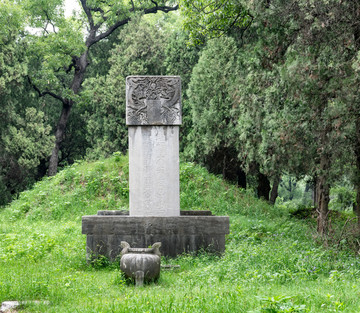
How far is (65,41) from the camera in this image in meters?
22.1

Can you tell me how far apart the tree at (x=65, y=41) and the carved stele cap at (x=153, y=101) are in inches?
543

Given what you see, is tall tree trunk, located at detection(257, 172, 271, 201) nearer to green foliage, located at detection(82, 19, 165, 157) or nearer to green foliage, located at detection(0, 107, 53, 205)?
green foliage, located at detection(82, 19, 165, 157)

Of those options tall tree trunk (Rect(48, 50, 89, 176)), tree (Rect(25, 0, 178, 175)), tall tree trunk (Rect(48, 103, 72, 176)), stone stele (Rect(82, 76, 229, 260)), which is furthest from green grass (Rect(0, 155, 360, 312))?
tree (Rect(25, 0, 178, 175))

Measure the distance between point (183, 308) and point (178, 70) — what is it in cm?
1726

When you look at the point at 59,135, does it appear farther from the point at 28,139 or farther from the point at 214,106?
the point at 214,106

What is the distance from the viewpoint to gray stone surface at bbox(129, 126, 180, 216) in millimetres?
9195

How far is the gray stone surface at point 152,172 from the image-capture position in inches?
362

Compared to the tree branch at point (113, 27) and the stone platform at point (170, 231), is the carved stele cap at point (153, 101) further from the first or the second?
the tree branch at point (113, 27)

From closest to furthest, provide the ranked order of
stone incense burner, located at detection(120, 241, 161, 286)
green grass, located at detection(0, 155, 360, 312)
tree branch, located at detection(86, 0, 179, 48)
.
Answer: green grass, located at detection(0, 155, 360, 312), stone incense burner, located at detection(120, 241, 161, 286), tree branch, located at detection(86, 0, 179, 48)

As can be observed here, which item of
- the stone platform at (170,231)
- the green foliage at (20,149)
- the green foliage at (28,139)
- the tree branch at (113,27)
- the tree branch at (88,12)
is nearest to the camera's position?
the stone platform at (170,231)

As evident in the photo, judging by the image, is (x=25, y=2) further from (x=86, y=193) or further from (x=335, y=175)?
(x=335, y=175)

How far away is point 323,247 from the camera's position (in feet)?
25.4

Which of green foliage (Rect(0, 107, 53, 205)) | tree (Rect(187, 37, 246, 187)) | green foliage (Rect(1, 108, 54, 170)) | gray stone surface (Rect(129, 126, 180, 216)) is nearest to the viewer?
gray stone surface (Rect(129, 126, 180, 216))

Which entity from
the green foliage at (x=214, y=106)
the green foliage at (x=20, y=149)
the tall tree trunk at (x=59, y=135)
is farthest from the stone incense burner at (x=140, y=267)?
the tall tree trunk at (x=59, y=135)
